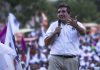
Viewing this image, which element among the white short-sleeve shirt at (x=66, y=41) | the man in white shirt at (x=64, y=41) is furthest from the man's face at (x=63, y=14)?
the white short-sleeve shirt at (x=66, y=41)

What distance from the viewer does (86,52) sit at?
17641mm

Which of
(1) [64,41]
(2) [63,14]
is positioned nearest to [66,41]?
(1) [64,41]

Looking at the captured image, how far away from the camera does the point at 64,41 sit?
7910 mm

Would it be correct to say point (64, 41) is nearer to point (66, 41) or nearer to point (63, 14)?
point (66, 41)

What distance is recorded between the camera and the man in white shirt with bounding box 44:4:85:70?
7.88m

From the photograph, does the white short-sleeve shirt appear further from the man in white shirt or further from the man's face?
the man's face

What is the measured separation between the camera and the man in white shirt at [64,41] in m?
7.88

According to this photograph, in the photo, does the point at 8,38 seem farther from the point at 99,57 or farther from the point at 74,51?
the point at 99,57

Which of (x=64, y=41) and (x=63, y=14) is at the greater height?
(x=63, y=14)

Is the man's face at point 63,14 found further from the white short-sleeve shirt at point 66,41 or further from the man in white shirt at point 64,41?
the white short-sleeve shirt at point 66,41

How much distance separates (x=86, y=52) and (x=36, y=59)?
95.3 inches

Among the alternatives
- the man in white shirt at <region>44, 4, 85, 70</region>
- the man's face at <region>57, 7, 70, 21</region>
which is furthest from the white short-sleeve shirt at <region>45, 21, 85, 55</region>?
the man's face at <region>57, 7, 70, 21</region>

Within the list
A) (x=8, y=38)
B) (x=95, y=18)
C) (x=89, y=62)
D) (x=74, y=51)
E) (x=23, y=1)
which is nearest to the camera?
(x=74, y=51)

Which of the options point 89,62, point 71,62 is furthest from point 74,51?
point 89,62
